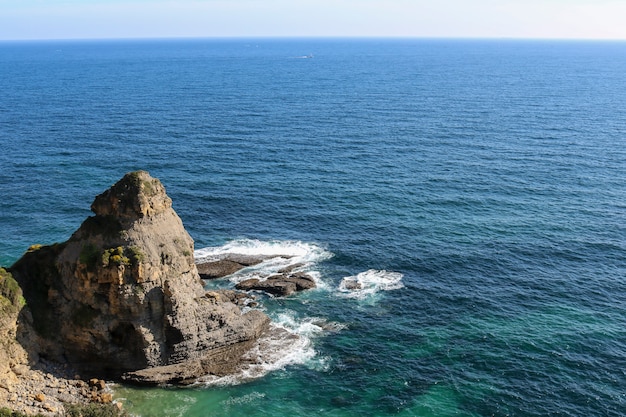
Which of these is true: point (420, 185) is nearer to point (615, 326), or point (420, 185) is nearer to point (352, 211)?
point (352, 211)

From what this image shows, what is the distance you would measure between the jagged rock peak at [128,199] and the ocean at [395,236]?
2095cm

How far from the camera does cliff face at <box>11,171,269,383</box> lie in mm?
71125

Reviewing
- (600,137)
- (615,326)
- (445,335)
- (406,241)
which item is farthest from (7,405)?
(600,137)

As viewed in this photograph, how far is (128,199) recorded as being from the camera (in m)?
72.0

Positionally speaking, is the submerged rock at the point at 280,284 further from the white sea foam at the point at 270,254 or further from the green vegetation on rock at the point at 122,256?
the green vegetation on rock at the point at 122,256

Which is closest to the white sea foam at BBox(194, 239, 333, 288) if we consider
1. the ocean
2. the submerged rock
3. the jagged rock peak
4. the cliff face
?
the ocean

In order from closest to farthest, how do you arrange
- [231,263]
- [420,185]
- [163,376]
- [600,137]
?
1. [163,376]
2. [231,263]
3. [420,185]
4. [600,137]

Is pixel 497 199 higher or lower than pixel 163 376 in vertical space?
higher

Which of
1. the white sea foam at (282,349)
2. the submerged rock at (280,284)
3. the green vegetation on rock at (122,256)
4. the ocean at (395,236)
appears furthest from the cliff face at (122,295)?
the submerged rock at (280,284)

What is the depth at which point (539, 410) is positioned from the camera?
67.2 m

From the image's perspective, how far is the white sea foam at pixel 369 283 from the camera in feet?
304

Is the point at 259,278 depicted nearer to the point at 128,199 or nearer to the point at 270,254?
the point at 270,254

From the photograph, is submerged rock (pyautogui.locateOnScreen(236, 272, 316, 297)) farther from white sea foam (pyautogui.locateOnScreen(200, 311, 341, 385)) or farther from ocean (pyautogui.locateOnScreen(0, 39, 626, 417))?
white sea foam (pyautogui.locateOnScreen(200, 311, 341, 385))

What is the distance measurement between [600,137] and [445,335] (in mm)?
114977
